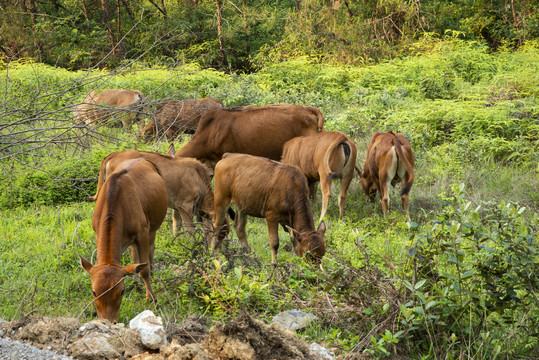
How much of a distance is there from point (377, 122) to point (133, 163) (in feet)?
33.5

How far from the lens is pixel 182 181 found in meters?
8.80

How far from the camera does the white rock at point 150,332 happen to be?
4.80 m

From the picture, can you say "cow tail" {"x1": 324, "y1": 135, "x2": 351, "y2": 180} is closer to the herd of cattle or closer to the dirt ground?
the herd of cattle

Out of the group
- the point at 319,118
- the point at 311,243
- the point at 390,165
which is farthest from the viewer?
the point at 319,118

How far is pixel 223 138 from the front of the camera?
1180cm

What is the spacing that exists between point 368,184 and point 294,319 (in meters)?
6.11

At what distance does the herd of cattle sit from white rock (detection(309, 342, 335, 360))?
5.92ft

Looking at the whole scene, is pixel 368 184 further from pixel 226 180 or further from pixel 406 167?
pixel 226 180

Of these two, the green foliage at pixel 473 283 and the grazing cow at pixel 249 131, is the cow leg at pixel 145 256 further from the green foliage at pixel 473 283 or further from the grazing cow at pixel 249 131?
the grazing cow at pixel 249 131

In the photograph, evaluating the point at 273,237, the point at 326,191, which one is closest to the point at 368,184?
the point at 326,191

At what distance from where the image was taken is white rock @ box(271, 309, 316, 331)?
18.8 ft

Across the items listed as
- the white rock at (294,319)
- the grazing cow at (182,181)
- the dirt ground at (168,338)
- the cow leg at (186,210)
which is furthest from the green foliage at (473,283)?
the cow leg at (186,210)

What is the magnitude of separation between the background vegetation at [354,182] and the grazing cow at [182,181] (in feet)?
1.43

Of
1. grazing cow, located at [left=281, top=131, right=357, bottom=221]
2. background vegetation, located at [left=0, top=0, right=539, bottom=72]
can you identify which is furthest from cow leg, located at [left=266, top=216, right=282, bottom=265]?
background vegetation, located at [left=0, top=0, right=539, bottom=72]
